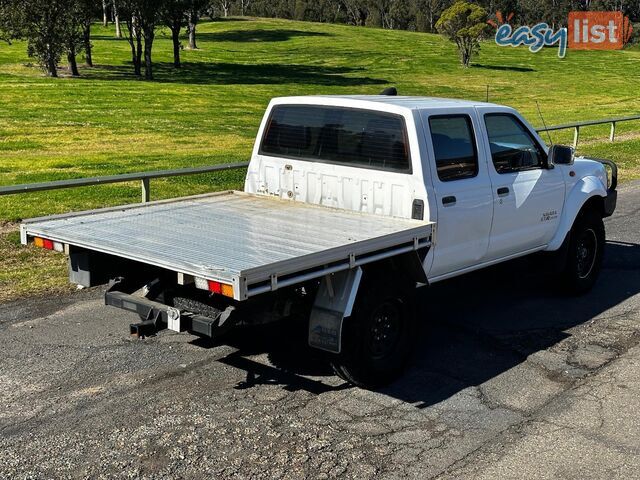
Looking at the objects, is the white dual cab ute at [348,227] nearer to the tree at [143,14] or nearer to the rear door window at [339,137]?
the rear door window at [339,137]

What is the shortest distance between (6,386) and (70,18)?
32256mm

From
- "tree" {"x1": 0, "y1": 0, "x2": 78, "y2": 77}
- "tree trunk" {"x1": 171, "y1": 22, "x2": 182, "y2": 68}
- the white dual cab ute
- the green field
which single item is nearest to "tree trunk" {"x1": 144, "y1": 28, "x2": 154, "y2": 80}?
the green field

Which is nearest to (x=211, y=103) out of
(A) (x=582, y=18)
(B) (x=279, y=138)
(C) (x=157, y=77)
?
(C) (x=157, y=77)

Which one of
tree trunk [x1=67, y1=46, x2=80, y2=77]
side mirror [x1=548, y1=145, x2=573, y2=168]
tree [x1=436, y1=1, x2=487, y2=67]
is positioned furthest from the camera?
tree [x1=436, y1=1, x2=487, y2=67]

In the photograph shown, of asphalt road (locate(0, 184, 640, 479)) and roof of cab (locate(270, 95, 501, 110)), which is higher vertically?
roof of cab (locate(270, 95, 501, 110))

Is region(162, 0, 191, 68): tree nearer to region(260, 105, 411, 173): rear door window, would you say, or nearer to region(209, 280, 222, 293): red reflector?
region(260, 105, 411, 173): rear door window

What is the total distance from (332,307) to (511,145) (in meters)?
2.93

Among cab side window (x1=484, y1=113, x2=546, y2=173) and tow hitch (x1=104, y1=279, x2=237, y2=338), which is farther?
cab side window (x1=484, y1=113, x2=546, y2=173)

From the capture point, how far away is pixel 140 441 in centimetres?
525

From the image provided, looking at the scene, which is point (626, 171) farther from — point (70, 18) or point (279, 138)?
point (70, 18)

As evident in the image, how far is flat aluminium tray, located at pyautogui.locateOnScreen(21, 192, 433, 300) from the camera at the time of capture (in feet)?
16.9

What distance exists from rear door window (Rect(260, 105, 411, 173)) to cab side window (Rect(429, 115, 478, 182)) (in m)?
0.33

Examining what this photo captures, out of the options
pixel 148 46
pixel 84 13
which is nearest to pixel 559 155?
pixel 84 13

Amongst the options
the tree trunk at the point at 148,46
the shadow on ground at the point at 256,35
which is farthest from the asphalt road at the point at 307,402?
the shadow on ground at the point at 256,35
